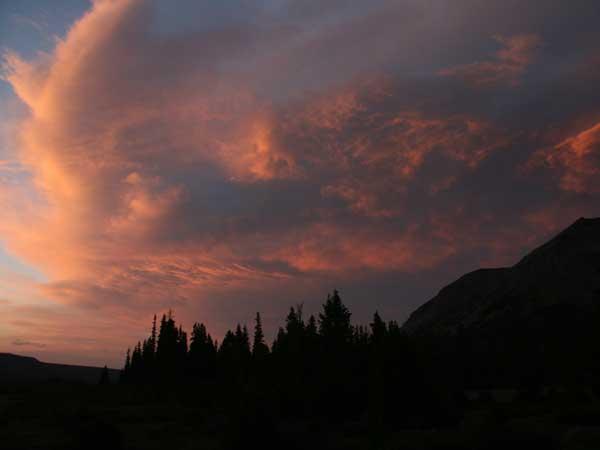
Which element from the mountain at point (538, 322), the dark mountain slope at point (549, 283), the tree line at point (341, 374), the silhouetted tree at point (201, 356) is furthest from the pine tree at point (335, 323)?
the dark mountain slope at point (549, 283)

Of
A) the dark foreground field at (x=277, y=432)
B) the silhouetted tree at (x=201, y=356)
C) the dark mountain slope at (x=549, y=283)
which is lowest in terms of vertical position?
the dark foreground field at (x=277, y=432)

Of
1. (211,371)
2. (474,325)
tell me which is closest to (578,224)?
(474,325)

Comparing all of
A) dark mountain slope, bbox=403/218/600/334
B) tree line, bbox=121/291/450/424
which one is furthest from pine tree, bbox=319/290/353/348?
dark mountain slope, bbox=403/218/600/334

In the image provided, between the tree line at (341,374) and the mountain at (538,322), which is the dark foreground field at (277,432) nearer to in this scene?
the tree line at (341,374)

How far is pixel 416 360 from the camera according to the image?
3891 cm

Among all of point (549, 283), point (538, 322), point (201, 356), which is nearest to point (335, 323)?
point (201, 356)

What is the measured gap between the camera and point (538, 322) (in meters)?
114

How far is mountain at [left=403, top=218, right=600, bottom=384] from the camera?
54562mm

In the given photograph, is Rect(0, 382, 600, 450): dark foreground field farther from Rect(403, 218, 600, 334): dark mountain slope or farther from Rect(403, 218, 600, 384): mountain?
Rect(403, 218, 600, 334): dark mountain slope

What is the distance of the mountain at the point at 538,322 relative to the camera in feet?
179

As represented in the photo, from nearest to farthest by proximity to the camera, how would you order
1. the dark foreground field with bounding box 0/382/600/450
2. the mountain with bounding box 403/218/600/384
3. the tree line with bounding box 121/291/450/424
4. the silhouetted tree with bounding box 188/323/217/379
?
1. the dark foreground field with bounding box 0/382/600/450
2. the tree line with bounding box 121/291/450/424
3. the mountain with bounding box 403/218/600/384
4. the silhouetted tree with bounding box 188/323/217/379

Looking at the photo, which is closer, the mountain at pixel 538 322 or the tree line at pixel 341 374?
the tree line at pixel 341 374

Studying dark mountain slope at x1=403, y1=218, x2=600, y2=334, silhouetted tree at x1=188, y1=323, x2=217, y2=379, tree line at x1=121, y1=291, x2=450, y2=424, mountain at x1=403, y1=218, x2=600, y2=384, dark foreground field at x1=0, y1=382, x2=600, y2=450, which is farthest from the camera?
dark mountain slope at x1=403, y1=218, x2=600, y2=334

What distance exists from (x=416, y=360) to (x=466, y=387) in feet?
159
